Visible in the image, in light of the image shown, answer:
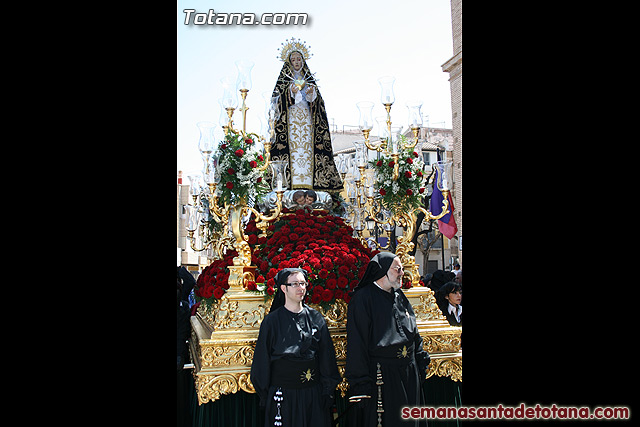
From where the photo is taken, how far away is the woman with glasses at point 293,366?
3615 mm

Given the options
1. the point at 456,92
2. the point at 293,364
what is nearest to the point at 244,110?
the point at 293,364

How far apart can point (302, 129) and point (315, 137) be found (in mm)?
192

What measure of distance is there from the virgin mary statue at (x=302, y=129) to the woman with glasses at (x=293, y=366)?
274 cm

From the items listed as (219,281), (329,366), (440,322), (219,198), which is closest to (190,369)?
(219,281)

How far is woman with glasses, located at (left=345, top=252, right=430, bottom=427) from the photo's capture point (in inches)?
150

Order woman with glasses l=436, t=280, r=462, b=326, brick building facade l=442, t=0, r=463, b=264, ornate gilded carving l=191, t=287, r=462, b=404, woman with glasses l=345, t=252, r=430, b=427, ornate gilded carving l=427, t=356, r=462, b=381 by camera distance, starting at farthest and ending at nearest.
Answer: brick building facade l=442, t=0, r=463, b=264 → woman with glasses l=436, t=280, r=462, b=326 → ornate gilded carving l=427, t=356, r=462, b=381 → ornate gilded carving l=191, t=287, r=462, b=404 → woman with glasses l=345, t=252, r=430, b=427

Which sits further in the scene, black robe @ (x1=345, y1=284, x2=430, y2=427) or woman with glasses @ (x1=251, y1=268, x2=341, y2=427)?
black robe @ (x1=345, y1=284, x2=430, y2=427)

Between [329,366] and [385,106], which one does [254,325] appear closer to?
[329,366]

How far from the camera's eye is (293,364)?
3.64 meters

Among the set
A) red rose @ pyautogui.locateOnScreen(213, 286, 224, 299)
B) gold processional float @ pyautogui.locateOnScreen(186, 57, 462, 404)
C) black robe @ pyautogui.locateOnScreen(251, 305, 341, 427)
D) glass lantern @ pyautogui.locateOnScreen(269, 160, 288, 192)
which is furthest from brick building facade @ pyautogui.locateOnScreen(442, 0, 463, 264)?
black robe @ pyautogui.locateOnScreen(251, 305, 341, 427)

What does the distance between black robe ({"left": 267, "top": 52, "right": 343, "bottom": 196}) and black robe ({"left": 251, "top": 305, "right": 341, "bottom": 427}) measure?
9.41 feet

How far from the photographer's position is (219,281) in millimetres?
4840

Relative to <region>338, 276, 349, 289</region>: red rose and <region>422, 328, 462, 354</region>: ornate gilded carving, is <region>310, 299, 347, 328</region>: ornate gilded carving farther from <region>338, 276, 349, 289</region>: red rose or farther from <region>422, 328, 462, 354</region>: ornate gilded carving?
<region>422, 328, 462, 354</region>: ornate gilded carving
